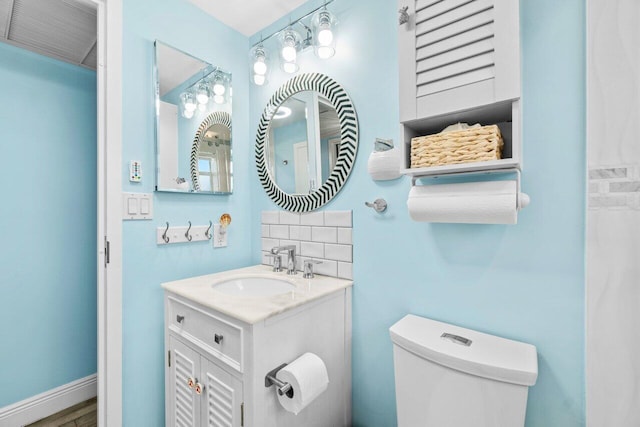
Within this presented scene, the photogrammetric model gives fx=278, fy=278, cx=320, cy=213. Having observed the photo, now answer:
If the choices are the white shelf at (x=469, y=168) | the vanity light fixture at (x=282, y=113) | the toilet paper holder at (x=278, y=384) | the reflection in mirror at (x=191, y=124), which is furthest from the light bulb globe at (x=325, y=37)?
the toilet paper holder at (x=278, y=384)

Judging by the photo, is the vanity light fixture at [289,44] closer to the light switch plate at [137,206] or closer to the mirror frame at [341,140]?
the mirror frame at [341,140]

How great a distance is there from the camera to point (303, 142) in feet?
4.97

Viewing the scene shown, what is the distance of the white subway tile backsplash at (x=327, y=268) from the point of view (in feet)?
4.58

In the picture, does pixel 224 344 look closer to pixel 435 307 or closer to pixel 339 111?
pixel 435 307

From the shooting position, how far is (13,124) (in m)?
1.56

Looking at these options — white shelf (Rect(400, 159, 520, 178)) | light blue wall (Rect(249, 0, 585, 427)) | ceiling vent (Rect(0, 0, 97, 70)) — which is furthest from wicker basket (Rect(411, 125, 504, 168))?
ceiling vent (Rect(0, 0, 97, 70))

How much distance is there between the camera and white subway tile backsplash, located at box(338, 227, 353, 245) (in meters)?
1.34

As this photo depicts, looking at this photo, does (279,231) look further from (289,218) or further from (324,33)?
(324,33)

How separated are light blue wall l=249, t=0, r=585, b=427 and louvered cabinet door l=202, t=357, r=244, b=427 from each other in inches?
23.1

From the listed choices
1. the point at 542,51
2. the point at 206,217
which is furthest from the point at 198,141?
the point at 542,51

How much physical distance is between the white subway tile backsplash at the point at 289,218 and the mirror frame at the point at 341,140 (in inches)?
1.2

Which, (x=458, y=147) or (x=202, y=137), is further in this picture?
(x=202, y=137)

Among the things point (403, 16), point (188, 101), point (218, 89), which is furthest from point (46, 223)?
point (403, 16)

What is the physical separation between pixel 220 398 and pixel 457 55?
1.45 m
